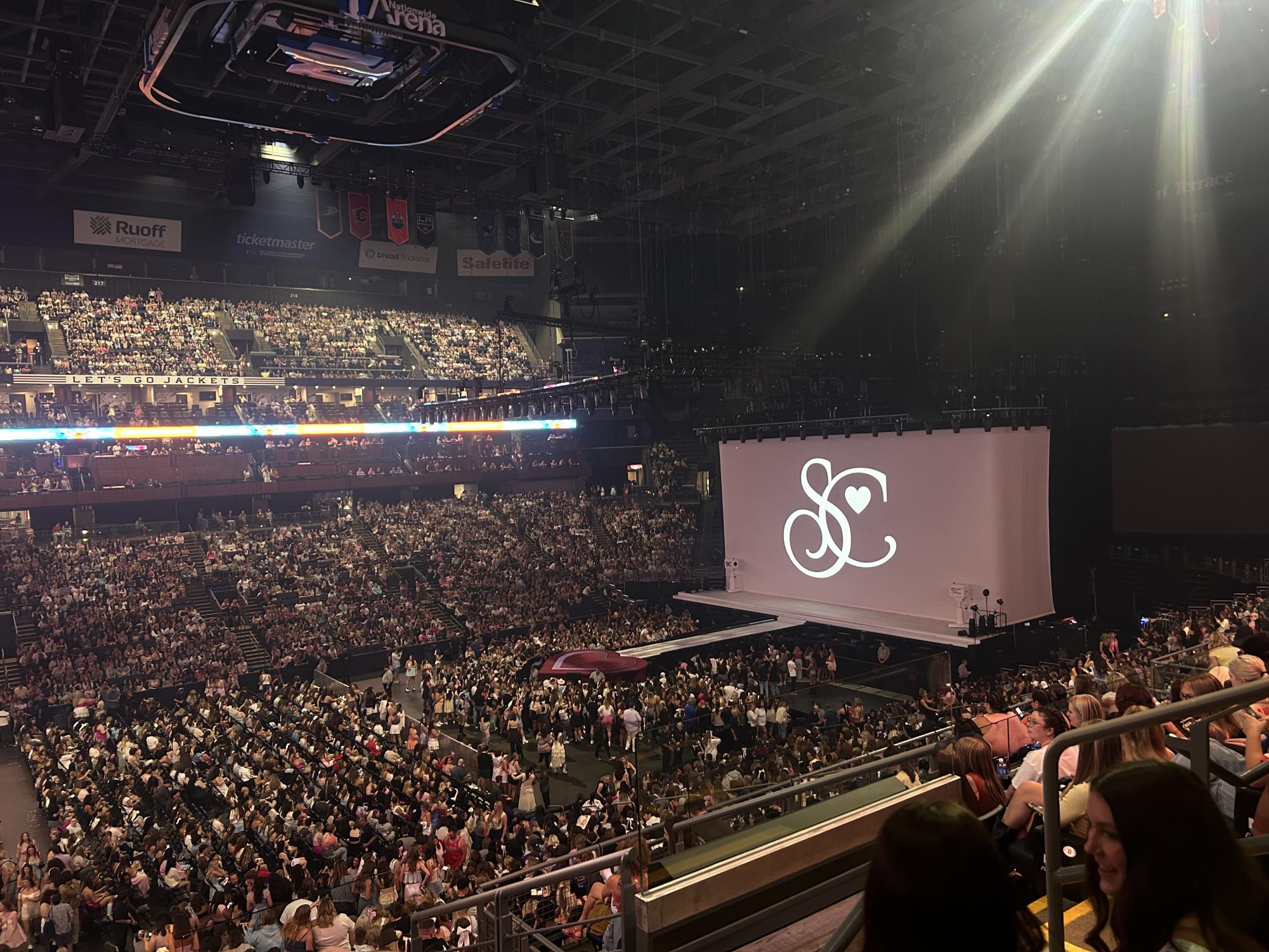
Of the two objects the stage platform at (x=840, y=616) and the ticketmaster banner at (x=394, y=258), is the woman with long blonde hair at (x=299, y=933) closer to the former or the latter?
the stage platform at (x=840, y=616)

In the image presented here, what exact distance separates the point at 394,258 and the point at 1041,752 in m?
29.1

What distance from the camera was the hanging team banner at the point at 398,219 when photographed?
19.7 metres

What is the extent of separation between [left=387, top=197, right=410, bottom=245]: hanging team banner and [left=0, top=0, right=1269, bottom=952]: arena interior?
0.07 m

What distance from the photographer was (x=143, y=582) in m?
21.7

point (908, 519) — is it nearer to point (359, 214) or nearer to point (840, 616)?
point (840, 616)

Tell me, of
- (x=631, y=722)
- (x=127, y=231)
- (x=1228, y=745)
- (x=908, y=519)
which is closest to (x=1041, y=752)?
(x=1228, y=745)

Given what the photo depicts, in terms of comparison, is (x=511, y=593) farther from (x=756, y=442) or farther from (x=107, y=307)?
(x=107, y=307)

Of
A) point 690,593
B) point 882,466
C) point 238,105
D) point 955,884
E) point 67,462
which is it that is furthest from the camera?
point 67,462

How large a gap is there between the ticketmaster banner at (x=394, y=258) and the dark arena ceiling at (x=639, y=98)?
6030 millimetres

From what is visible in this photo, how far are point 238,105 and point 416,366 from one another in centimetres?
2745

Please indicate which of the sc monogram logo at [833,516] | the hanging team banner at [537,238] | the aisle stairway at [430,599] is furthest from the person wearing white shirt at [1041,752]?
the hanging team banner at [537,238]

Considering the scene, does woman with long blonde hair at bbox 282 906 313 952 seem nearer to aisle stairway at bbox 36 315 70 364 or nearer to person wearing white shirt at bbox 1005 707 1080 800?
person wearing white shirt at bbox 1005 707 1080 800

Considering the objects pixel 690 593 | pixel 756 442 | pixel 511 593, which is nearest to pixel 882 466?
pixel 756 442

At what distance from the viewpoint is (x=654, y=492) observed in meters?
31.3
